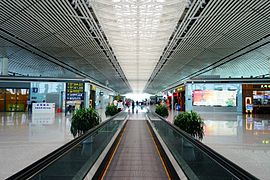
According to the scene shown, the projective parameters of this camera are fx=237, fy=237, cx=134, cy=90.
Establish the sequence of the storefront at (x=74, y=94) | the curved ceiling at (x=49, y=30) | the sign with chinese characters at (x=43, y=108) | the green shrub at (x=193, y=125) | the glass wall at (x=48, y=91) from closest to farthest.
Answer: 1. the green shrub at (x=193, y=125)
2. the curved ceiling at (x=49, y=30)
3. the sign with chinese characters at (x=43, y=108)
4. the storefront at (x=74, y=94)
5. the glass wall at (x=48, y=91)

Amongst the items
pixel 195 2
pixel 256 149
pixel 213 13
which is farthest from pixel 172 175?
pixel 213 13

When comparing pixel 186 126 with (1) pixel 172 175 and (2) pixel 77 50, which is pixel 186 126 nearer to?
(1) pixel 172 175

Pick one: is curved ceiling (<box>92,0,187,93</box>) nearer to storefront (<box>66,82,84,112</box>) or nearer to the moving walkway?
storefront (<box>66,82,84,112</box>)

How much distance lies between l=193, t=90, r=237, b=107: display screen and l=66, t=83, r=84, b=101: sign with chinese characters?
1462 cm

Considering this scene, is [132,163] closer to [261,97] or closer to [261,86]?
[261,97]

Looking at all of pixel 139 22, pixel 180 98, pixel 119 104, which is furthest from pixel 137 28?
pixel 180 98

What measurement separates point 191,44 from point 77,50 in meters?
11.8

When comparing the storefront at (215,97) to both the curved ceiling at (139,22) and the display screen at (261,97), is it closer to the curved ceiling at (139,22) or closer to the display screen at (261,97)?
the display screen at (261,97)

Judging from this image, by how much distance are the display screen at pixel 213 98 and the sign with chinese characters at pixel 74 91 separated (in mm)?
14618

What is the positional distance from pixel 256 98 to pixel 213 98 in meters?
5.76

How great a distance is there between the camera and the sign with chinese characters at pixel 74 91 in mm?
28619

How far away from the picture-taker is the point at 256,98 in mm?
31375

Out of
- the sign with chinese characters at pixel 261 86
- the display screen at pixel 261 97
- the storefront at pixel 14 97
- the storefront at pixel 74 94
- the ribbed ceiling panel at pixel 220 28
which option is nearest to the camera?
the ribbed ceiling panel at pixel 220 28

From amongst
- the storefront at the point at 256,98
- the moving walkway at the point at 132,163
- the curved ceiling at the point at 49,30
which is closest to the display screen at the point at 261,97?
the storefront at the point at 256,98
